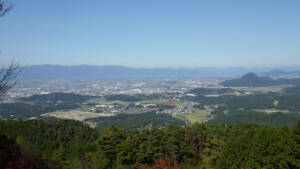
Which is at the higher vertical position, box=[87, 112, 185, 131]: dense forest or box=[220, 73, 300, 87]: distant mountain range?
box=[220, 73, 300, 87]: distant mountain range

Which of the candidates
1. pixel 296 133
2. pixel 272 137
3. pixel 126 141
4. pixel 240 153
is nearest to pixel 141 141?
pixel 126 141

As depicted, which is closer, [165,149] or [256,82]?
[165,149]

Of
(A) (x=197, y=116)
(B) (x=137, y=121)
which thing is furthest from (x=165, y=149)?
(A) (x=197, y=116)

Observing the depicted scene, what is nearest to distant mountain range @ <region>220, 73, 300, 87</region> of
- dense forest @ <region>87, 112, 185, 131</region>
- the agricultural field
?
the agricultural field

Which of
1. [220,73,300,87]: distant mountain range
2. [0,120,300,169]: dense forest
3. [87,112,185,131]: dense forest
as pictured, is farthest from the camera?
[220,73,300,87]: distant mountain range

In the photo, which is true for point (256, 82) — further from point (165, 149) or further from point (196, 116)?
point (165, 149)

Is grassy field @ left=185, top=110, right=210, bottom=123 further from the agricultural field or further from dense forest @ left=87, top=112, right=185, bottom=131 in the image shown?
dense forest @ left=87, top=112, right=185, bottom=131

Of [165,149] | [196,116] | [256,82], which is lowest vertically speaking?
[196,116]

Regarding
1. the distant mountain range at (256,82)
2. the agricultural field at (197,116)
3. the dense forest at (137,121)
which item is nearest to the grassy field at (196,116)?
the agricultural field at (197,116)

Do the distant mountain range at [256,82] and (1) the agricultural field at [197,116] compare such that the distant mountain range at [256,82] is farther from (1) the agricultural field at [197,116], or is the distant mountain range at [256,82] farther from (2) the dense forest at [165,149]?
(2) the dense forest at [165,149]
